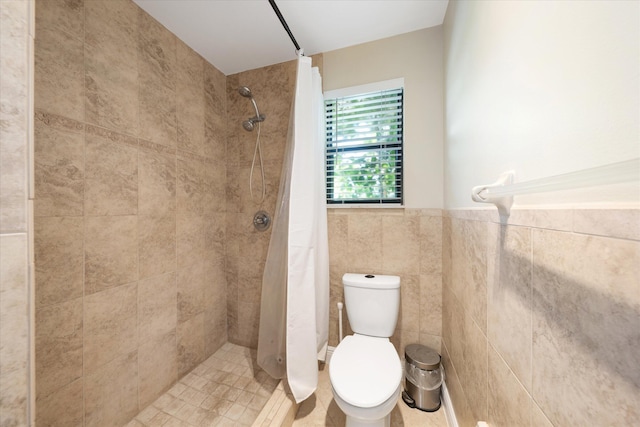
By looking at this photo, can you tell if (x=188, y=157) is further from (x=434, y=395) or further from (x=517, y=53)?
(x=434, y=395)

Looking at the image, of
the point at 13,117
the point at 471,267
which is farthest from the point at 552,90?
the point at 13,117

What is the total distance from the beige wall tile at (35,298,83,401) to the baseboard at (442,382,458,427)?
72.9 inches

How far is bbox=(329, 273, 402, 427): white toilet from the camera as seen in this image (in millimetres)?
915

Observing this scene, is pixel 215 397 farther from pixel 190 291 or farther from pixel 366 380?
pixel 366 380

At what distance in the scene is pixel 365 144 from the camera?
1.64 meters

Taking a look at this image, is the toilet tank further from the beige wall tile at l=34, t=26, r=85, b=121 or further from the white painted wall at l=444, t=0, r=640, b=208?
the beige wall tile at l=34, t=26, r=85, b=121

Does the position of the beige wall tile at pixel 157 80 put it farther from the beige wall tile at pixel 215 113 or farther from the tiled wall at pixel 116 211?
the beige wall tile at pixel 215 113

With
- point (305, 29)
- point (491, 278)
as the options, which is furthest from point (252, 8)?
point (491, 278)

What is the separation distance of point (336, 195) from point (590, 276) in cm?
138

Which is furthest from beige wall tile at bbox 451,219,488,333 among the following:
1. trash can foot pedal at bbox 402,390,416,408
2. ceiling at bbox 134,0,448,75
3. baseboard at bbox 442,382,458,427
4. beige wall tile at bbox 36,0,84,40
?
beige wall tile at bbox 36,0,84,40

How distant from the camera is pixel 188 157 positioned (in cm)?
159

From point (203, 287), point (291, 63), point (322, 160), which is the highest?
point (291, 63)

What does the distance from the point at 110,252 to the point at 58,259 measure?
189mm

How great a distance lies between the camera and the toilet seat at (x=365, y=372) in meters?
0.92
